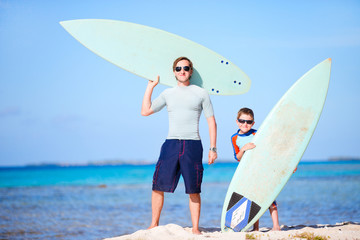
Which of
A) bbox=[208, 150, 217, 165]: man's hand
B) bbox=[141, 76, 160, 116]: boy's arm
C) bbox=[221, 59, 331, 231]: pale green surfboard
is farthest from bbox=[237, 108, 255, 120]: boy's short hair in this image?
bbox=[141, 76, 160, 116]: boy's arm

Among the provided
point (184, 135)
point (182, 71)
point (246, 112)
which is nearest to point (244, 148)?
point (246, 112)

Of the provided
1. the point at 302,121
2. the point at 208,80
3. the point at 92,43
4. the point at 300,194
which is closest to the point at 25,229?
the point at 92,43

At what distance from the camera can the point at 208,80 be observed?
4.00 m

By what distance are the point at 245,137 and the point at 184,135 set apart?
0.64 m

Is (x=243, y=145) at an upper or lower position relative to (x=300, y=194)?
upper

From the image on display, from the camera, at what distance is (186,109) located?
3.59 metres

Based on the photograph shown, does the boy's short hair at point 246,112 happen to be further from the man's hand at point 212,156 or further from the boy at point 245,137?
the man's hand at point 212,156

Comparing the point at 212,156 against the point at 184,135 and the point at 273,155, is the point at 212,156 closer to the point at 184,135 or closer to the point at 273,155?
the point at 184,135

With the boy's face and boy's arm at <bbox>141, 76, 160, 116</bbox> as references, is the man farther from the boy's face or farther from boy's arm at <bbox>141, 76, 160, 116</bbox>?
the boy's face

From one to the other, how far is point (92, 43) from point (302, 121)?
84.6 inches

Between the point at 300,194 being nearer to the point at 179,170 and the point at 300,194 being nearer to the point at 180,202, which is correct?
the point at 180,202

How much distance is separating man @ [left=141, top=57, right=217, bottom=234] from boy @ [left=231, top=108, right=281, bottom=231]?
286 mm

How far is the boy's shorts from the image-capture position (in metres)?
3.52

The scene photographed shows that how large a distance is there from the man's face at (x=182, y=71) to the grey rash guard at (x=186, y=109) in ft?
0.26
